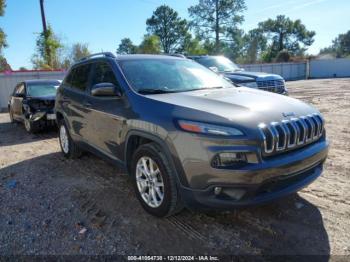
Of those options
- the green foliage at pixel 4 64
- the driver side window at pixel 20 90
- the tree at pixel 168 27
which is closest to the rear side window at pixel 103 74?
the driver side window at pixel 20 90

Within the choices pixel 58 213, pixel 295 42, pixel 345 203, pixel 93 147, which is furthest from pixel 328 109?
pixel 295 42

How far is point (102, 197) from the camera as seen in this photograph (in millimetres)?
3912

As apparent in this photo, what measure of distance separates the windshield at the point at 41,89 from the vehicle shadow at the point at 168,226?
5.03 meters

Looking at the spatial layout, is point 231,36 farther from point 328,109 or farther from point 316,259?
point 316,259

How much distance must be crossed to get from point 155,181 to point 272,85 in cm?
643

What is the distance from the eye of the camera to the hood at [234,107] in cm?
272

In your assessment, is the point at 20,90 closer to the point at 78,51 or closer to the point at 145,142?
the point at 145,142

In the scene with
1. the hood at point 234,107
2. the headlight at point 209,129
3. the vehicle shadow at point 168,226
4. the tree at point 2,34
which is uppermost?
the tree at point 2,34

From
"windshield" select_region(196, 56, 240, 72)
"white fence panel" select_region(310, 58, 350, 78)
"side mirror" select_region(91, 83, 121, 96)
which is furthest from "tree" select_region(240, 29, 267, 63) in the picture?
"side mirror" select_region(91, 83, 121, 96)

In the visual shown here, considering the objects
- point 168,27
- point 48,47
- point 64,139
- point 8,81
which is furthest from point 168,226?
point 168,27

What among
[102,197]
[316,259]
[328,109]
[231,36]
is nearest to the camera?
[316,259]

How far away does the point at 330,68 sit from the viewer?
42062 mm

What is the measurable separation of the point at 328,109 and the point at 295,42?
2761 inches

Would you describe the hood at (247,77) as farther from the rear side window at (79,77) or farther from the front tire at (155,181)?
the front tire at (155,181)
